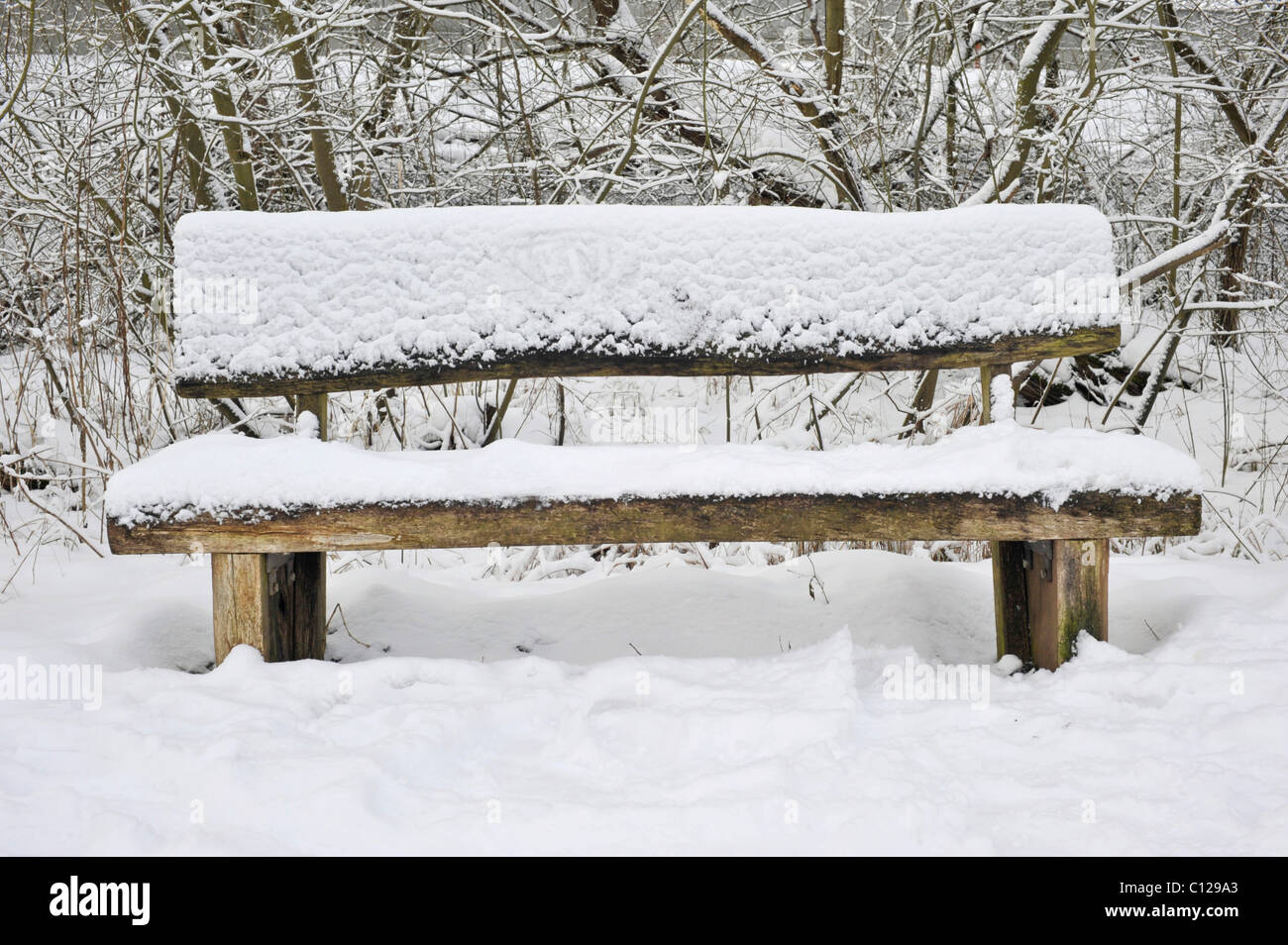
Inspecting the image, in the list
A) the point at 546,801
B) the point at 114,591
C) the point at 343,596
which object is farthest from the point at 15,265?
the point at 546,801

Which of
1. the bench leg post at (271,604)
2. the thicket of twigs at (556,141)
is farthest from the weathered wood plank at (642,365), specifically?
the thicket of twigs at (556,141)

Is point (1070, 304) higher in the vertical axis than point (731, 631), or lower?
higher

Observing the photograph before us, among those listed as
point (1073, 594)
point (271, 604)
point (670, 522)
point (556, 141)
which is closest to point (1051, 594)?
point (1073, 594)

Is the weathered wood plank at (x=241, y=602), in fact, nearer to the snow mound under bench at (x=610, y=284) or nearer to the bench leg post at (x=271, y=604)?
the bench leg post at (x=271, y=604)

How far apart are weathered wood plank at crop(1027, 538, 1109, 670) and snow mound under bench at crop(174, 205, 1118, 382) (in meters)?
0.55

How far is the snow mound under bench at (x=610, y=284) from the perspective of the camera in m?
2.32

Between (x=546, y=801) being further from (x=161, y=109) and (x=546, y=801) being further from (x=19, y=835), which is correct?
(x=161, y=109)

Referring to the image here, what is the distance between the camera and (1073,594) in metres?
2.17

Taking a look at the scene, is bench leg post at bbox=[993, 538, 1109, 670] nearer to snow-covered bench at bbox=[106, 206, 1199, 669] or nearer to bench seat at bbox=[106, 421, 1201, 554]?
snow-covered bench at bbox=[106, 206, 1199, 669]

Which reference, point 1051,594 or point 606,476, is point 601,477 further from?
point 1051,594

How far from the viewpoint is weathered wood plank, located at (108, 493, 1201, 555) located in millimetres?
1996

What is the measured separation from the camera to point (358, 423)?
4348 millimetres

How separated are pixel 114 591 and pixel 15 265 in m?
2.17

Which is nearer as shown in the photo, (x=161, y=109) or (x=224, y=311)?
(x=224, y=311)
